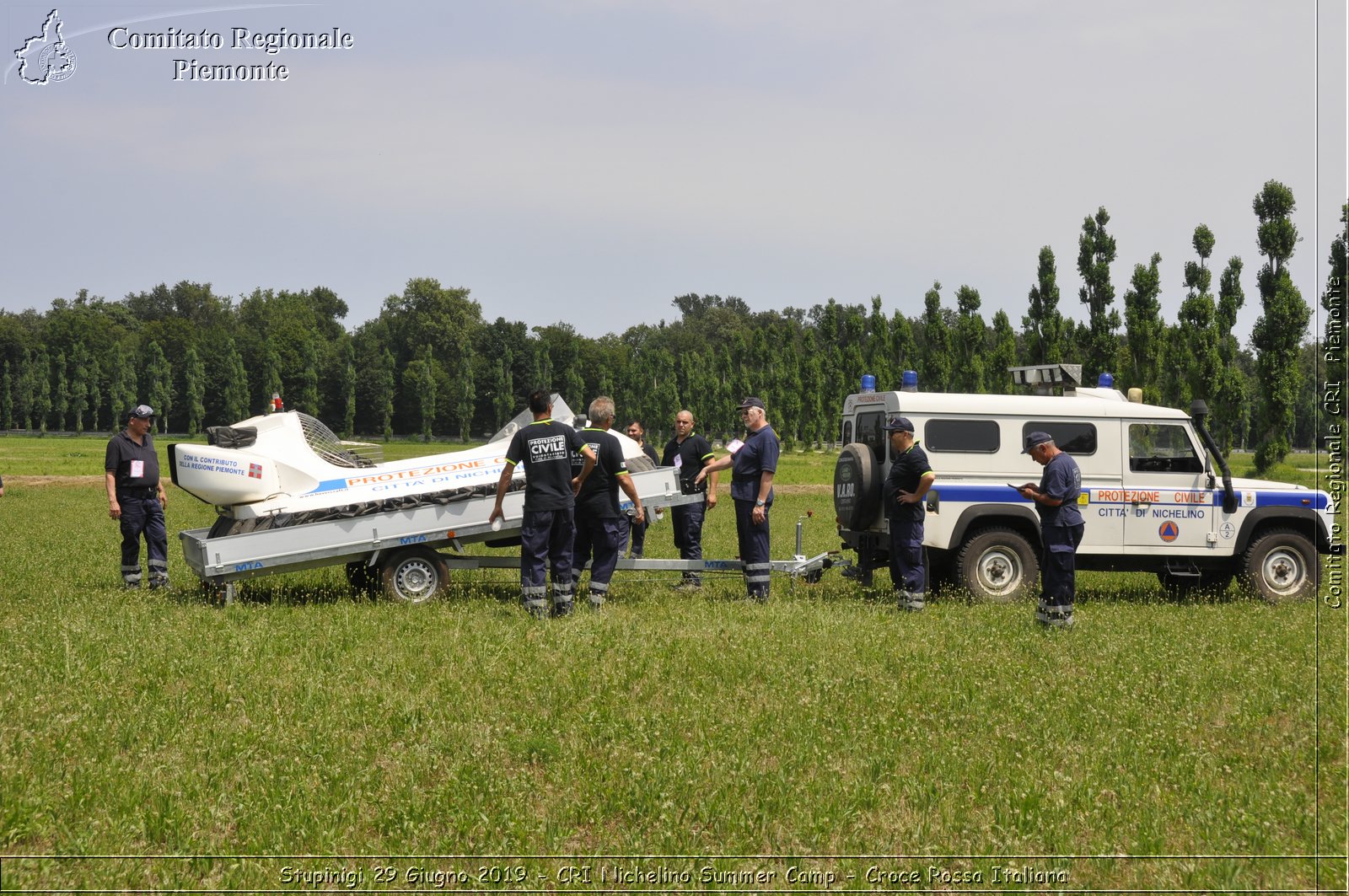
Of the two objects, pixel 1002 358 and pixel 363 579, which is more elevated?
pixel 1002 358

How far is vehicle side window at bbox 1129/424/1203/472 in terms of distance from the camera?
1279cm

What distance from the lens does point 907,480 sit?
1143cm

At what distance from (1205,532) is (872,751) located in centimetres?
785

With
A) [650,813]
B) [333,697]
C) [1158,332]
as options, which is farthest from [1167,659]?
[1158,332]

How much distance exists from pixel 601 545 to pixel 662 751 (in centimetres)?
466

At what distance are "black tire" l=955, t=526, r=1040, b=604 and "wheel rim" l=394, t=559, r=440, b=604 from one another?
18.5 ft

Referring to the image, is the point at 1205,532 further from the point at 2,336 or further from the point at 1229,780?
the point at 2,336

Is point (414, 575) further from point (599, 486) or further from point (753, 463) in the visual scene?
point (753, 463)

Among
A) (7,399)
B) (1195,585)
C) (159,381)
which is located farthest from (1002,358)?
(7,399)

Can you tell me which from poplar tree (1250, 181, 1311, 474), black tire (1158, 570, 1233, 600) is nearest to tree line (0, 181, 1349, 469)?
poplar tree (1250, 181, 1311, 474)

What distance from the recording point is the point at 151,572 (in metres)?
12.6

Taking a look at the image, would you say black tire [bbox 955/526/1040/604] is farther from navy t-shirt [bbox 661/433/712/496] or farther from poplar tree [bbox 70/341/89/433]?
poplar tree [bbox 70/341/89/433]

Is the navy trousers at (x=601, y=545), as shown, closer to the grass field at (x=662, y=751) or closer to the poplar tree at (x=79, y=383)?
the grass field at (x=662, y=751)

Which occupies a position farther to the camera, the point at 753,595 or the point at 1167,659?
the point at 753,595
